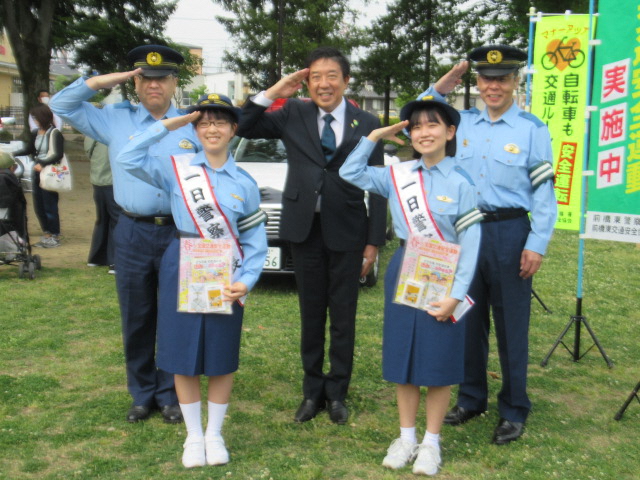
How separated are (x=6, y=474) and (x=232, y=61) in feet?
87.6

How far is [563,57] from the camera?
6.91 m

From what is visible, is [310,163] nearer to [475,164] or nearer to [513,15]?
[475,164]

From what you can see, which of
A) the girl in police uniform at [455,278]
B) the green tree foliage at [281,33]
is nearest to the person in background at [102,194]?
the girl in police uniform at [455,278]

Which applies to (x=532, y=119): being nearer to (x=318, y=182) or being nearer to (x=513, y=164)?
(x=513, y=164)

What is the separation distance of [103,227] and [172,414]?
14.9 ft

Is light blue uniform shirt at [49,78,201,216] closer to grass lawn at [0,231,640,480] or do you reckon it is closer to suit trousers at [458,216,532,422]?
grass lawn at [0,231,640,480]

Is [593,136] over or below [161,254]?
over

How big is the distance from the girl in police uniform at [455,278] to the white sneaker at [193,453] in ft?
2.92

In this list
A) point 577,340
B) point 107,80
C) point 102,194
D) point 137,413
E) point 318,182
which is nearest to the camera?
point 107,80

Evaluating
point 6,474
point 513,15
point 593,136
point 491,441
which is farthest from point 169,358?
point 513,15

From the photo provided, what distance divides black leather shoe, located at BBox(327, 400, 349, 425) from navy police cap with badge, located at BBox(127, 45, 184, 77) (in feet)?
6.76

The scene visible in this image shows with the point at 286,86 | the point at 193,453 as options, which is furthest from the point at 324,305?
the point at 286,86

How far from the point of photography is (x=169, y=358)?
11.3ft

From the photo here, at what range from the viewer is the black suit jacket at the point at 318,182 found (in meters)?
3.94
